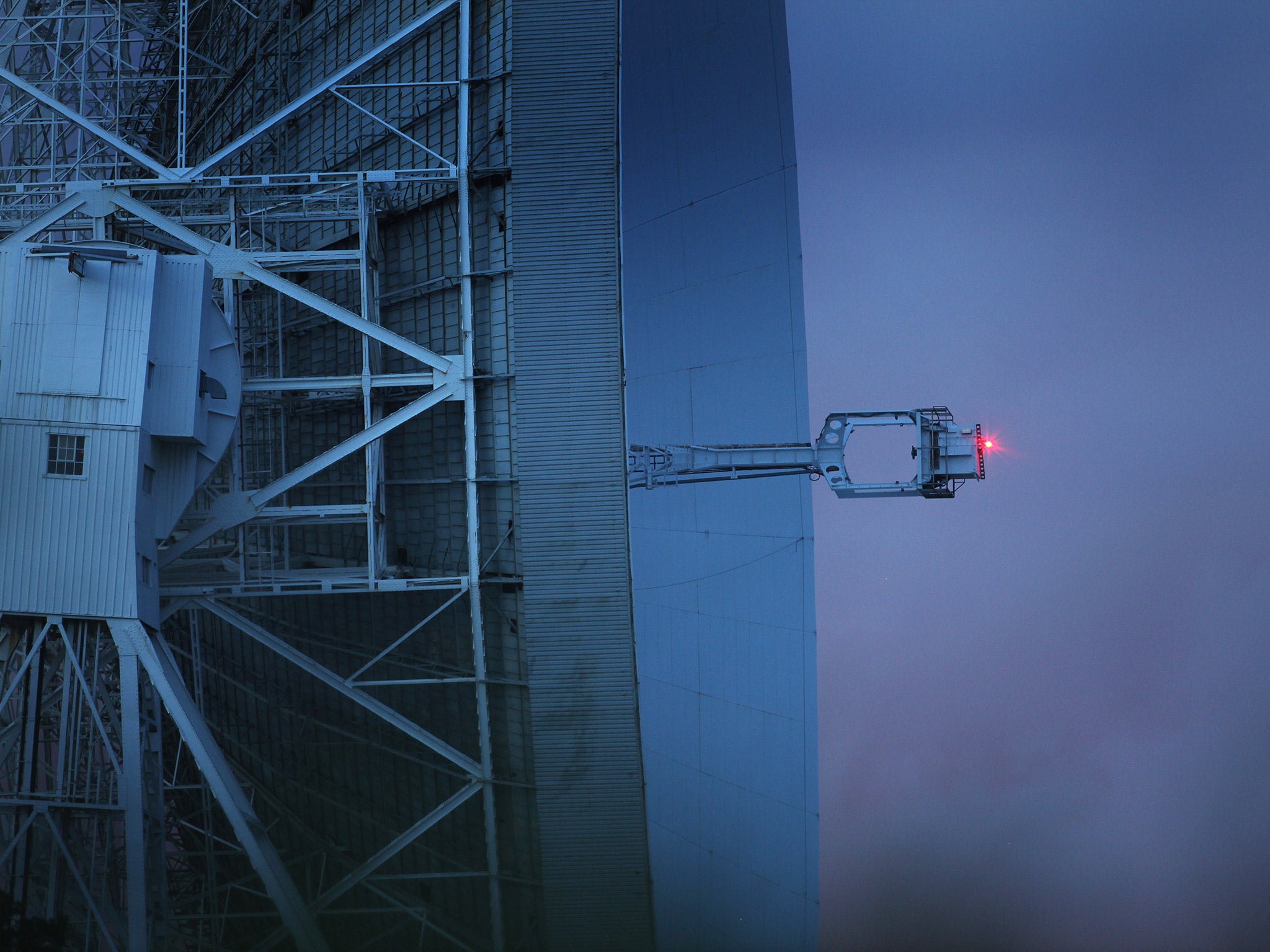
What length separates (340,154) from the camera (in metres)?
23.4

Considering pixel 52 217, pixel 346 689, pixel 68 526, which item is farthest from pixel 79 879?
pixel 52 217

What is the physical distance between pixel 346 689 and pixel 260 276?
7246 mm

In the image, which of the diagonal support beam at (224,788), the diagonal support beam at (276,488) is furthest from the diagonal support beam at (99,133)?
the diagonal support beam at (224,788)

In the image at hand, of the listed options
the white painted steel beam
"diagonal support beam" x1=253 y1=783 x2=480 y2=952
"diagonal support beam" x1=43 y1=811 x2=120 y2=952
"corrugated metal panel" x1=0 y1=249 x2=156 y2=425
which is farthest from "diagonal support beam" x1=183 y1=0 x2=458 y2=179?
"diagonal support beam" x1=253 y1=783 x2=480 y2=952

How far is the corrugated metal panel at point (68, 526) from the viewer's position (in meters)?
16.7

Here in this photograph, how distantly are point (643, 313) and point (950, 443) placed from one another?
5.41 m

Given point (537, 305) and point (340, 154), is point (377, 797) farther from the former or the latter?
point (340, 154)

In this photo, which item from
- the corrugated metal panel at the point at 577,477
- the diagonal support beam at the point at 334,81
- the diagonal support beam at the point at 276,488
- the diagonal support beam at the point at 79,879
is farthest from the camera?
the diagonal support beam at the point at 334,81

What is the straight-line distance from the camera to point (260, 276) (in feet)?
63.2

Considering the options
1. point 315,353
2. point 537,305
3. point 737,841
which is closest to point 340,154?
point 315,353

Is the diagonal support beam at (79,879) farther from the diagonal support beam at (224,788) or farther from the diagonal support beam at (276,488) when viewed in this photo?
the diagonal support beam at (276,488)

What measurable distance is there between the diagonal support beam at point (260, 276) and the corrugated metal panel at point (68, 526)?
3.81 meters

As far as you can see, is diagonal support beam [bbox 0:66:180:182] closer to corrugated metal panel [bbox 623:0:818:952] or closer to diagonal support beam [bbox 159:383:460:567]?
diagonal support beam [bbox 159:383:460:567]

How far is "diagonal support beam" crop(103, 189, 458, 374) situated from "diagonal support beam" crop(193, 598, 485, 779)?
531 cm
